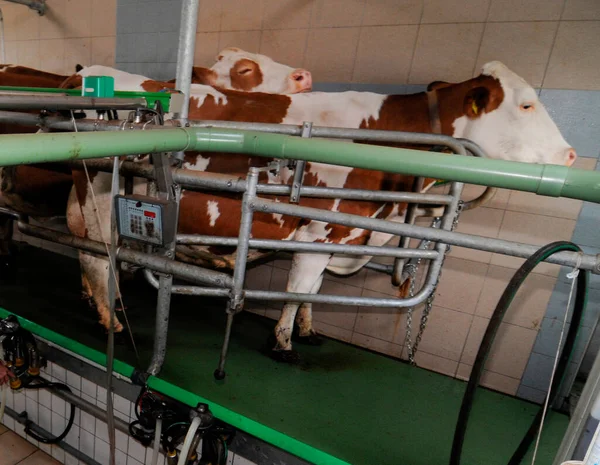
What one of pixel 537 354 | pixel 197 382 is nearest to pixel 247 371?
pixel 197 382

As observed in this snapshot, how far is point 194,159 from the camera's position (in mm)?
1821

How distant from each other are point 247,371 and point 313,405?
14.5 inches

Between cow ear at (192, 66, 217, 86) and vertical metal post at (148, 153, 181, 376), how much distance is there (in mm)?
1349

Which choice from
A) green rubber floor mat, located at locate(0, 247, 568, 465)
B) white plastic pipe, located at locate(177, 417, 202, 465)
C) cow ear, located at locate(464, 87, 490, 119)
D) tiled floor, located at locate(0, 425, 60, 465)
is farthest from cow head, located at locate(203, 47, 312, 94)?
tiled floor, located at locate(0, 425, 60, 465)

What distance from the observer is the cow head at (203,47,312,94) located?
235 centimetres

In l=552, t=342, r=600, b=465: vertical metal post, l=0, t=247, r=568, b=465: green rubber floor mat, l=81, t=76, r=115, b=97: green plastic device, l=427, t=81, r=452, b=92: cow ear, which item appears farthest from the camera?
l=427, t=81, r=452, b=92: cow ear

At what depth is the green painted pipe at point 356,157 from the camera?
2.05ft

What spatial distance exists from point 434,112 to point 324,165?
0.63 metres

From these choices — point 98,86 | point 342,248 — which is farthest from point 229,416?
point 98,86

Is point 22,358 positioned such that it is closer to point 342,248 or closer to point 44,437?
point 44,437

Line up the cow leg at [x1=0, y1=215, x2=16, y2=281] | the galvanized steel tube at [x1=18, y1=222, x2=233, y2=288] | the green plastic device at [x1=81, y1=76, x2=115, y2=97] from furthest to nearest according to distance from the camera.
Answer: the cow leg at [x1=0, y1=215, x2=16, y2=281] < the galvanized steel tube at [x1=18, y1=222, x2=233, y2=288] < the green plastic device at [x1=81, y1=76, x2=115, y2=97]

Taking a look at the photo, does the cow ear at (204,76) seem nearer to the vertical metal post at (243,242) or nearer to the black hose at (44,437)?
the vertical metal post at (243,242)

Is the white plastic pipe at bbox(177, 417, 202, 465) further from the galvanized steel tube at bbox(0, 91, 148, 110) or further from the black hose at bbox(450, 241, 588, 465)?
the galvanized steel tube at bbox(0, 91, 148, 110)

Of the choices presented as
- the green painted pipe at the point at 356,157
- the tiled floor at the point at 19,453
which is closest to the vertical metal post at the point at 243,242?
the green painted pipe at the point at 356,157
